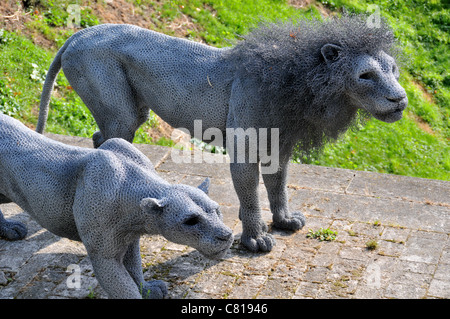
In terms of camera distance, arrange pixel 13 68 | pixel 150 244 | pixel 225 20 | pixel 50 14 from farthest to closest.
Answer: pixel 225 20 → pixel 50 14 → pixel 13 68 → pixel 150 244

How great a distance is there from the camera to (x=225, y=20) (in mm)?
9930

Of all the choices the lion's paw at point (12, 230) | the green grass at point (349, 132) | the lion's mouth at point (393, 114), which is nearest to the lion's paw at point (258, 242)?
the lion's mouth at point (393, 114)

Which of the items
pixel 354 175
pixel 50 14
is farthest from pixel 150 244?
pixel 50 14

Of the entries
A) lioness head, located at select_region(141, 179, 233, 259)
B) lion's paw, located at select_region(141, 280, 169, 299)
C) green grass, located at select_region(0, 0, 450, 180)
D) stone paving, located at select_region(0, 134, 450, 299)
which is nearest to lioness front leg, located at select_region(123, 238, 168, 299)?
lion's paw, located at select_region(141, 280, 169, 299)

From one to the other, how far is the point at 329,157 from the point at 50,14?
4.48 m

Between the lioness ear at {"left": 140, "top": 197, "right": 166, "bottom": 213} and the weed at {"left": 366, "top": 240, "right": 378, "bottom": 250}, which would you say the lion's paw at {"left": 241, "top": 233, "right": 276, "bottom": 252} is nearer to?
the weed at {"left": 366, "top": 240, "right": 378, "bottom": 250}

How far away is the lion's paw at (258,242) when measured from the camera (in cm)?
533

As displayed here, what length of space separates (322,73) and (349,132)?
413 centimetres

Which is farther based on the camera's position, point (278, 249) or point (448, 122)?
point (448, 122)

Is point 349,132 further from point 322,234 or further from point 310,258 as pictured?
point 310,258

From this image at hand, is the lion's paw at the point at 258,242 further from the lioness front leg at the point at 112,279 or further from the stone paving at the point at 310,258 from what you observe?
the lioness front leg at the point at 112,279

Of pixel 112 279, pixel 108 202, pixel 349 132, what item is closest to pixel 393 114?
pixel 108 202
